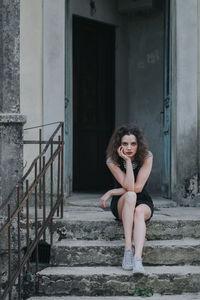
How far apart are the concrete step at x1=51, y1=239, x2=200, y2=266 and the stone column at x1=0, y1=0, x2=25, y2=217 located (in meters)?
0.69

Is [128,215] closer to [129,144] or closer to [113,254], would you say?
[113,254]

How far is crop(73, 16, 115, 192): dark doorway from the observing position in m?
8.52

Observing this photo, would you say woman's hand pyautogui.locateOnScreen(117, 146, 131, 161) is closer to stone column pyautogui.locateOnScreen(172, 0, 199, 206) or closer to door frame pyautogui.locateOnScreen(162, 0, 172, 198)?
stone column pyautogui.locateOnScreen(172, 0, 199, 206)

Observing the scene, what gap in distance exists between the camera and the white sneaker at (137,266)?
4273 mm

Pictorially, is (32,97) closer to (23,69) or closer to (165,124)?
(23,69)

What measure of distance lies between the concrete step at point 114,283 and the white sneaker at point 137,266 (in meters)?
0.08

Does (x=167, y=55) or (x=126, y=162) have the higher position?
(x=167, y=55)

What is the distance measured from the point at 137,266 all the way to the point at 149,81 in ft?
16.0

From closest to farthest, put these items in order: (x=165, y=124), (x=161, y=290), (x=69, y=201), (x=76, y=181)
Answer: (x=161, y=290), (x=69, y=201), (x=165, y=124), (x=76, y=181)

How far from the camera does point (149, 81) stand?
28.3ft

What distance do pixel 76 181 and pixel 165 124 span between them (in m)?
2.18

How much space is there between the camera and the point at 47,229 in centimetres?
498

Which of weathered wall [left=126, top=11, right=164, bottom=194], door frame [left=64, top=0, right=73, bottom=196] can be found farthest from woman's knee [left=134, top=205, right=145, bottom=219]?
weathered wall [left=126, top=11, right=164, bottom=194]

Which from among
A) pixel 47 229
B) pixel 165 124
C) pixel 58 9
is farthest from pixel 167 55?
pixel 47 229
